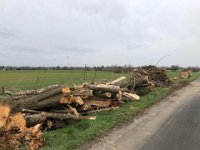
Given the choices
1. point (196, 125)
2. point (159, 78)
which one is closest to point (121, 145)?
point (196, 125)

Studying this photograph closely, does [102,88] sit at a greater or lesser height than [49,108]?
greater

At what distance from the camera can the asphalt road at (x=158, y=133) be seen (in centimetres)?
788

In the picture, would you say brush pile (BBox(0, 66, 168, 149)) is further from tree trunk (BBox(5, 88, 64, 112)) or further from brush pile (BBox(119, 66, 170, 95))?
brush pile (BBox(119, 66, 170, 95))

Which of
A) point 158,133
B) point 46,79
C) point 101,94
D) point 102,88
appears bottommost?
point 46,79

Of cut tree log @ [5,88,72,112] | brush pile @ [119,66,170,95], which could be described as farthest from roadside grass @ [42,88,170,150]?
brush pile @ [119,66,170,95]

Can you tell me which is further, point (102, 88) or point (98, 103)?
point (102, 88)

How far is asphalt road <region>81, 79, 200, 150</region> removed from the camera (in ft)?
25.8

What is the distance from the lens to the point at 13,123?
820cm

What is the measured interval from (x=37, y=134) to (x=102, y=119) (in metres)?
3.15

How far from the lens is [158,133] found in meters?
9.12

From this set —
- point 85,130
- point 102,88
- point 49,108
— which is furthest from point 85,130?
point 102,88

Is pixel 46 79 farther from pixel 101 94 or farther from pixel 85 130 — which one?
pixel 85 130

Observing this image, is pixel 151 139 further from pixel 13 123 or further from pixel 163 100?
pixel 163 100

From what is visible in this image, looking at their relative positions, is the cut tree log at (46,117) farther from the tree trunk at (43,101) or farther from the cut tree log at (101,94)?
the cut tree log at (101,94)
